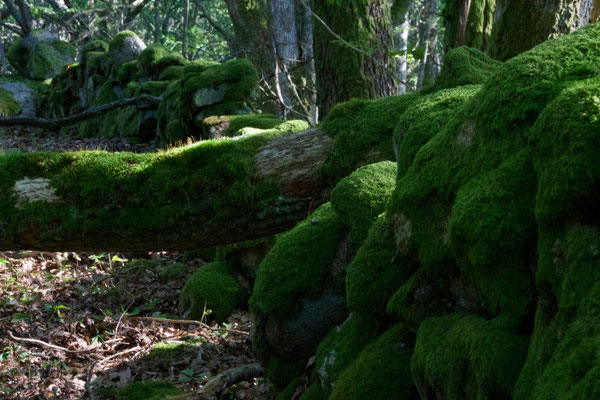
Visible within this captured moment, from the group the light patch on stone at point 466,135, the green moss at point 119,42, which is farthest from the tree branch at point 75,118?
the light patch on stone at point 466,135

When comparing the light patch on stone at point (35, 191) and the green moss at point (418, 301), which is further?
the light patch on stone at point (35, 191)

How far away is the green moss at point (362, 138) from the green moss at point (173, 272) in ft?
12.9

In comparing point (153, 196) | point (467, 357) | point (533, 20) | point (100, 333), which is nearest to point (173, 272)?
point (100, 333)

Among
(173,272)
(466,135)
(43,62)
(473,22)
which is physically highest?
(43,62)

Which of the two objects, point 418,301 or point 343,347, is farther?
point 343,347

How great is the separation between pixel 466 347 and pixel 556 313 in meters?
0.40

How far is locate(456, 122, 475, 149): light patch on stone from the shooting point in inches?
99.4

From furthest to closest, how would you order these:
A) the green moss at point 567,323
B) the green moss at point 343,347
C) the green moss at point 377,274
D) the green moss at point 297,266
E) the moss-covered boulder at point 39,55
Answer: the moss-covered boulder at point 39,55
the green moss at point 297,266
the green moss at point 343,347
the green moss at point 377,274
the green moss at point 567,323

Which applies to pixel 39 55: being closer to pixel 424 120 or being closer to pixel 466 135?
pixel 424 120

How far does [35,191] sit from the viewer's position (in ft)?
15.5

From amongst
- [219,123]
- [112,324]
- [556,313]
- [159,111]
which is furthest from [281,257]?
[159,111]

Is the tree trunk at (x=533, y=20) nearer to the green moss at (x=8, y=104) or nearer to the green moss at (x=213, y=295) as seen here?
the green moss at (x=213, y=295)

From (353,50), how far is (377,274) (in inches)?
202

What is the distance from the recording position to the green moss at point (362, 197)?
Result: 3795 millimetres
